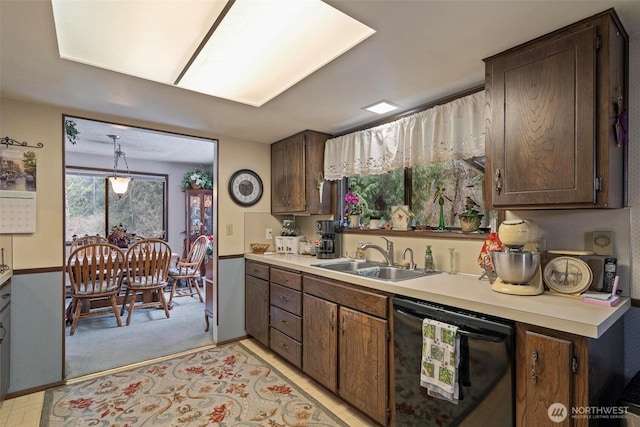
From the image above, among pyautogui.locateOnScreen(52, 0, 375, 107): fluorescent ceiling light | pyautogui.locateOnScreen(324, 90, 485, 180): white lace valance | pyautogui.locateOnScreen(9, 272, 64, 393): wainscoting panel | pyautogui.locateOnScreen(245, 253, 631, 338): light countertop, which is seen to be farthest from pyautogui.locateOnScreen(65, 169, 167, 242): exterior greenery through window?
pyautogui.locateOnScreen(245, 253, 631, 338): light countertop

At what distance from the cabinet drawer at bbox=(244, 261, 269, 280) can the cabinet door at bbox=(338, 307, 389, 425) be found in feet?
3.64

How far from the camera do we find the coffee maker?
302 centimetres

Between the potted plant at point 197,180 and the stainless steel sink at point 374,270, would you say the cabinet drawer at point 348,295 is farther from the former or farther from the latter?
the potted plant at point 197,180

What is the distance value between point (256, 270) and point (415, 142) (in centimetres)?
194

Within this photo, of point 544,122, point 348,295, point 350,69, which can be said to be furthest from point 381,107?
point 348,295

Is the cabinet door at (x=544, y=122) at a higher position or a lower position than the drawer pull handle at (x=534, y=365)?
higher

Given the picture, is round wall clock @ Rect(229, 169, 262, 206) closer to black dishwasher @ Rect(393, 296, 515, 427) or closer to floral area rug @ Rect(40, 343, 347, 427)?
floral area rug @ Rect(40, 343, 347, 427)

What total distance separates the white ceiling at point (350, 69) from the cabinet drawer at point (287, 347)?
6.19ft

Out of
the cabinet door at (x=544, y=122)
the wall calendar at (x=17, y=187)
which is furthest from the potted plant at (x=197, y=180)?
the cabinet door at (x=544, y=122)

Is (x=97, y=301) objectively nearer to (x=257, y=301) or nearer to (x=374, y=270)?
(x=257, y=301)

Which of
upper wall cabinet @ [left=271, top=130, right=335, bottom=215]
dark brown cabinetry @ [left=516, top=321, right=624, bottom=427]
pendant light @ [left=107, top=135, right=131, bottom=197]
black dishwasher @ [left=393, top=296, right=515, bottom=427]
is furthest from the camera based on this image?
pendant light @ [left=107, top=135, right=131, bottom=197]

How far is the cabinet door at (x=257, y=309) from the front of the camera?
3.02m

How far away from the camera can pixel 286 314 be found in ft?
8.89

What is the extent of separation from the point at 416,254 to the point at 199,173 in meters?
4.77
